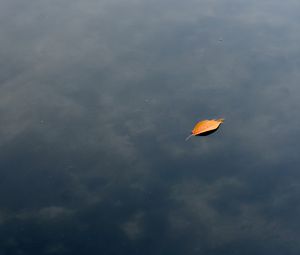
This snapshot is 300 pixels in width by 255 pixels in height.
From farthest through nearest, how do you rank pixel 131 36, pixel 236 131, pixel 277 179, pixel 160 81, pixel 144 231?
pixel 131 36 < pixel 160 81 < pixel 236 131 < pixel 277 179 < pixel 144 231

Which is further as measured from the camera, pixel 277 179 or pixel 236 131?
pixel 236 131

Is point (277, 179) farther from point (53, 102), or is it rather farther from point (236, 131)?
point (53, 102)

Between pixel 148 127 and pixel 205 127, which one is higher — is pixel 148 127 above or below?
above

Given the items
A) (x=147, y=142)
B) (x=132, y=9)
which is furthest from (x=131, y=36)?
(x=147, y=142)

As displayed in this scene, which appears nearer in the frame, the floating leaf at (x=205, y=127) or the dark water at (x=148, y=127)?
the dark water at (x=148, y=127)
